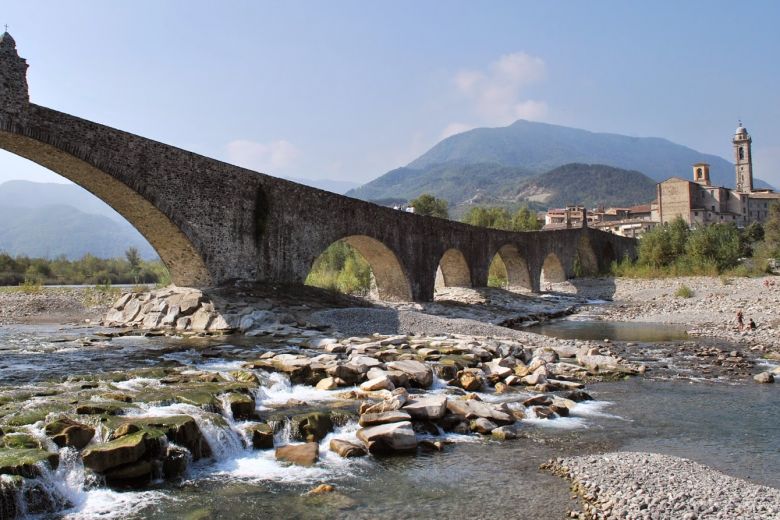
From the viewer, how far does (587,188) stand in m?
178

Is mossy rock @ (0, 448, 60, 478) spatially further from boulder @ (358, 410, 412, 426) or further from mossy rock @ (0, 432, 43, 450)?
boulder @ (358, 410, 412, 426)

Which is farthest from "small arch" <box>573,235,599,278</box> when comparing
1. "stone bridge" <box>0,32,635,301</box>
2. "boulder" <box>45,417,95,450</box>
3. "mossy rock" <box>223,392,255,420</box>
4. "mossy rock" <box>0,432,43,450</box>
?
"mossy rock" <box>0,432,43,450</box>

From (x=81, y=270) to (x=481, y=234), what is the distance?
46312mm

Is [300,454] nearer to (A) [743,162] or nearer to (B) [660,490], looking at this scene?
(B) [660,490]

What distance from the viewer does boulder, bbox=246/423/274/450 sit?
7.26m

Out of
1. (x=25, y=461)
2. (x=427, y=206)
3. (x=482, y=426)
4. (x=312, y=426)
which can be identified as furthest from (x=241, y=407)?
(x=427, y=206)

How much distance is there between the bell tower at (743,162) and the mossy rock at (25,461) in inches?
4170

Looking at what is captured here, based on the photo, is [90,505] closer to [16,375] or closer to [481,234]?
[16,375]

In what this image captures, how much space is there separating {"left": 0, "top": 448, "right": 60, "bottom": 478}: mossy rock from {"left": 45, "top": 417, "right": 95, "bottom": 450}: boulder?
27 cm

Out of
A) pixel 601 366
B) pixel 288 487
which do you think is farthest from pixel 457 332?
pixel 288 487

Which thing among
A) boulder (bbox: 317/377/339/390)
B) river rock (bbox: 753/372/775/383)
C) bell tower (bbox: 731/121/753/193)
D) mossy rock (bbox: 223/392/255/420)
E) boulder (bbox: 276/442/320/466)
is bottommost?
river rock (bbox: 753/372/775/383)

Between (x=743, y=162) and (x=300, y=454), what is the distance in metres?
107

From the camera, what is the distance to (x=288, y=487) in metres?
6.12

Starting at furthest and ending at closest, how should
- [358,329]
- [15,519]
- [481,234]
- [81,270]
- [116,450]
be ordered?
[81,270] < [481,234] < [358,329] < [116,450] < [15,519]
